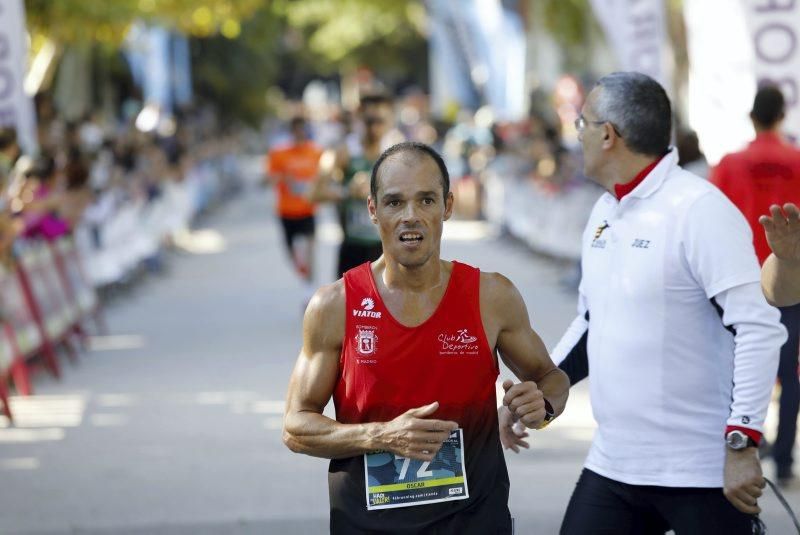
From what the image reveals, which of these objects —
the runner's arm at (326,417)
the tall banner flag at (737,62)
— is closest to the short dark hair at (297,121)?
the tall banner flag at (737,62)

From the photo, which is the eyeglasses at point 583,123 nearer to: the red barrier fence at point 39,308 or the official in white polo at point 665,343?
the official in white polo at point 665,343

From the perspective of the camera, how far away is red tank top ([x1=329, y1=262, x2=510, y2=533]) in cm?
367

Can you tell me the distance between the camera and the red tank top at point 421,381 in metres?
3.67

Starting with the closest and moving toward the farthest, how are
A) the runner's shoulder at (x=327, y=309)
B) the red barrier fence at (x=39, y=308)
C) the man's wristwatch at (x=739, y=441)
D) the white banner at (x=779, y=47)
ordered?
the runner's shoulder at (x=327, y=309)
the man's wristwatch at (x=739, y=441)
the white banner at (x=779, y=47)
the red barrier fence at (x=39, y=308)

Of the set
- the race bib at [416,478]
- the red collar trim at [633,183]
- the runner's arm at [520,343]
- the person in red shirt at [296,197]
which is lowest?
the person in red shirt at [296,197]

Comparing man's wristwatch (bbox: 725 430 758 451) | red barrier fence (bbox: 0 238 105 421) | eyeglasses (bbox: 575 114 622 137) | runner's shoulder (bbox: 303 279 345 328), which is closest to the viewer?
runner's shoulder (bbox: 303 279 345 328)

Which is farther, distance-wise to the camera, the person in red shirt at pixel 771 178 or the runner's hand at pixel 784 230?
the person in red shirt at pixel 771 178

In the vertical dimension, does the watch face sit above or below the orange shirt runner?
above

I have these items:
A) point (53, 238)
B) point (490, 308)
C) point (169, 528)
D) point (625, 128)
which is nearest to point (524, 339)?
point (490, 308)

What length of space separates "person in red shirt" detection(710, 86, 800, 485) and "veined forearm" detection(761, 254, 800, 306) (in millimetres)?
2926

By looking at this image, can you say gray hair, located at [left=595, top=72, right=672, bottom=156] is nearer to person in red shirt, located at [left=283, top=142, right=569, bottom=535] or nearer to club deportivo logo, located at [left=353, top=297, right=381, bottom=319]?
person in red shirt, located at [left=283, top=142, right=569, bottom=535]

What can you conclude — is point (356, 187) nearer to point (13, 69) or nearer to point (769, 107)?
point (13, 69)

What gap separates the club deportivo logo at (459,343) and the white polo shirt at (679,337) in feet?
2.15

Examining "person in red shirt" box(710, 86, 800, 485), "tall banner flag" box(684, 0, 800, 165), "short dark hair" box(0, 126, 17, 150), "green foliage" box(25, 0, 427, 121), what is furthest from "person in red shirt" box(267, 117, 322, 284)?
"person in red shirt" box(710, 86, 800, 485)
